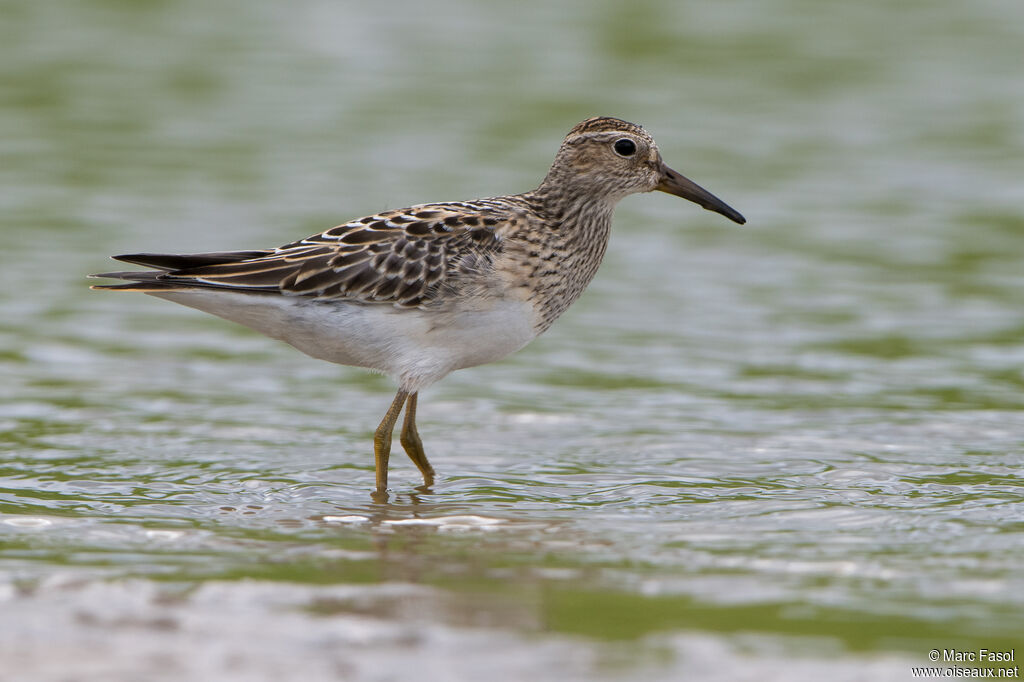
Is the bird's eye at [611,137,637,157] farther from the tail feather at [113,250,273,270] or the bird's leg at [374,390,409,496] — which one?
the tail feather at [113,250,273,270]

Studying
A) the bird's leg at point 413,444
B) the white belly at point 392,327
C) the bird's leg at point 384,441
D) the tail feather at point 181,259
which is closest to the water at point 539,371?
the bird's leg at point 384,441

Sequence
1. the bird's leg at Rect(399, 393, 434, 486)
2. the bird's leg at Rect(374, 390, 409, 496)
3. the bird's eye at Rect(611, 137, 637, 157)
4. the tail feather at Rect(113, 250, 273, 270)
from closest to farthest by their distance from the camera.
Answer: the tail feather at Rect(113, 250, 273, 270) < the bird's leg at Rect(374, 390, 409, 496) < the bird's leg at Rect(399, 393, 434, 486) < the bird's eye at Rect(611, 137, 637, 157)

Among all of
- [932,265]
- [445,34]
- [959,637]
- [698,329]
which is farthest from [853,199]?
[959,637]

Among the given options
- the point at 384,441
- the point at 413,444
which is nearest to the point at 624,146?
the point at 413,444

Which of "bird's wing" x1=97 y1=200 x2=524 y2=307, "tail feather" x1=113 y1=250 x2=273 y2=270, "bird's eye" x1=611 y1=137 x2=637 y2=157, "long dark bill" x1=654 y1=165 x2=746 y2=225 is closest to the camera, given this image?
"tail feather" x1=113 y1=250 x2=273 y2=270

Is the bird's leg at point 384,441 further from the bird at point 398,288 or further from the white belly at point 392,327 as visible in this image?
the white belly at point 392,327

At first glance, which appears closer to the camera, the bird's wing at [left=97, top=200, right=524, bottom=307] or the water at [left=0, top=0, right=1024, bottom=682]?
the water at [left=0, top=0, right=1024, bottom=682]

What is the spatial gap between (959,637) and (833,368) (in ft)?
20.7

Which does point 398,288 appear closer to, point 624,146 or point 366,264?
point 366,264

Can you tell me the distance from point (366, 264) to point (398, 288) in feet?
0.97

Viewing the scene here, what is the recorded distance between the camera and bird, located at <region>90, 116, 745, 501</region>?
973cm

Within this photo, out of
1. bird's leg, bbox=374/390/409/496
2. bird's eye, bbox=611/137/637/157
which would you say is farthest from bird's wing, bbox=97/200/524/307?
bird's eye, bbox=611/137/637/157

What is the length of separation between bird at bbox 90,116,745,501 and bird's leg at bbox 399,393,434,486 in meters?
0.02

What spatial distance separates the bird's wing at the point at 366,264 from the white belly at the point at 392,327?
3.3 inches
